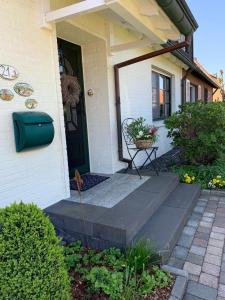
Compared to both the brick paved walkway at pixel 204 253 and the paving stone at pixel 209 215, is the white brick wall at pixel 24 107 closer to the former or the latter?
the brick paved walkway at pixel 204 253

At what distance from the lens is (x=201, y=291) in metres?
Result: 1.91

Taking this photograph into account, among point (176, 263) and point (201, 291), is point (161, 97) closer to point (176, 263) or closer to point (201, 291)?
point (176, 263)

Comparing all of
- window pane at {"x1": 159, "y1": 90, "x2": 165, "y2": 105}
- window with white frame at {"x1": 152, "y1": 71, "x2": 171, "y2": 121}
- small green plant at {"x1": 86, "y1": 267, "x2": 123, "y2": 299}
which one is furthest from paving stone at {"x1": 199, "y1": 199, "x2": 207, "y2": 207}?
window pane at {"x1": 159, "y1": 90, "x2": 165, "y2": 105}

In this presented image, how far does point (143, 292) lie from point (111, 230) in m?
0.62

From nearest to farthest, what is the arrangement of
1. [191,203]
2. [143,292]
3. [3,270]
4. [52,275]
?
[3,270]
[52,275]
[143,292]
[191,203]

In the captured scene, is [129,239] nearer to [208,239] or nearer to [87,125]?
[208,239]

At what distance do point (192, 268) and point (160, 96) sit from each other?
16.8 feet

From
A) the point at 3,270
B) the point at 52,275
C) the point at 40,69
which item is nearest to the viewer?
the point at 3,270

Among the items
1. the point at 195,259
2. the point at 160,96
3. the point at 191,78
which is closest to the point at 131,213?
the point at 195,259

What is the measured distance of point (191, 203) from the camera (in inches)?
130

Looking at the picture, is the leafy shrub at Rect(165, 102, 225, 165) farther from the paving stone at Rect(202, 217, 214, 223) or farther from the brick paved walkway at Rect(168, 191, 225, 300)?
the paving stone at Rect(202, 217, 214, 223)

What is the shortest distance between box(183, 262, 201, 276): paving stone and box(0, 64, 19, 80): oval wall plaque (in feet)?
Answer: 7.61

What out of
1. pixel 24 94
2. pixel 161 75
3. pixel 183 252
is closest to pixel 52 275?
pixel 183 252

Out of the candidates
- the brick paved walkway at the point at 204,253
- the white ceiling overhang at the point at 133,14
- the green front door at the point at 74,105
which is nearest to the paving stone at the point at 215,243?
the brick paved walkway at the point at 204,253
